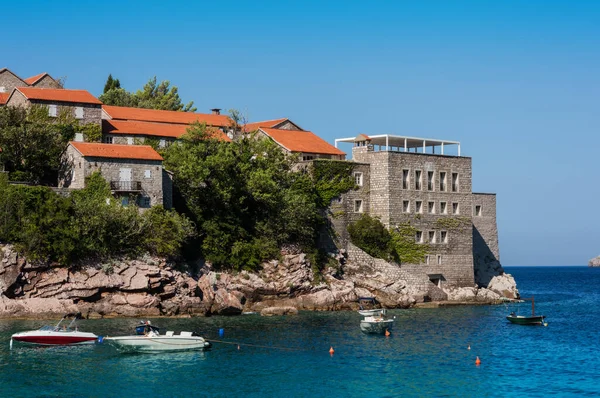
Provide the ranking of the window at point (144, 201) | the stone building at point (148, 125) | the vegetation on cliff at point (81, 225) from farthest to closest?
1. the stone building at point (148, 125)
2. the window at point (144, 201)
3. the vegetation on cliff at point (81, 225)

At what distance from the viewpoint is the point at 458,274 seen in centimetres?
8312

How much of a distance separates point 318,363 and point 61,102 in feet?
132

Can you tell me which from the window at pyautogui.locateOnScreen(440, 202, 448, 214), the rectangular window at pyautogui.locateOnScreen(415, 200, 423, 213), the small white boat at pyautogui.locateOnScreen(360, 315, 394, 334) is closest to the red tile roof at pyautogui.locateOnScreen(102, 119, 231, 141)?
the rectangular window at pyautogui.locateOnScreen(415, 200, 423, 213)

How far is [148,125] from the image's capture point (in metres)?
82.6

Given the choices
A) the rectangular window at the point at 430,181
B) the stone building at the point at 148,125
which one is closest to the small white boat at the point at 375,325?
the rectangular window at the point at 430,181

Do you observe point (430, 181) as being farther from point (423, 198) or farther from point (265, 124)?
A: point (265, 124)

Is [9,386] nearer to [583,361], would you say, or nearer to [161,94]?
[583,361]

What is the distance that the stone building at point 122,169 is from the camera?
67.0 meters

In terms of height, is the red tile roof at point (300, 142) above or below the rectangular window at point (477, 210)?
above

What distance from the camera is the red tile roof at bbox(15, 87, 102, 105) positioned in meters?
75.8

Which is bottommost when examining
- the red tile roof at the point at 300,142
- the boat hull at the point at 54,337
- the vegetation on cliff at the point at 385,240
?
the boat hull at the point at 54,337

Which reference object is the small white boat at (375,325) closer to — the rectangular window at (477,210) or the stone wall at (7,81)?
the rectangular window at (477,210)

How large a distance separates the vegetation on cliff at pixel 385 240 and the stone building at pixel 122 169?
18.8 m

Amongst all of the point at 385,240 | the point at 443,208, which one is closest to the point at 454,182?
the point at 443,208
